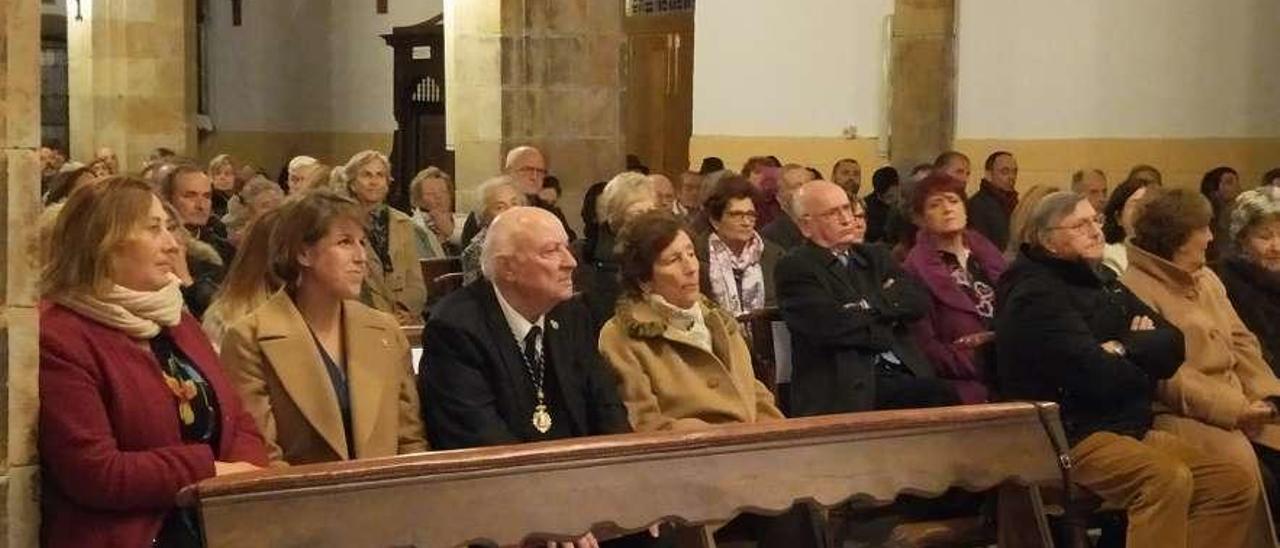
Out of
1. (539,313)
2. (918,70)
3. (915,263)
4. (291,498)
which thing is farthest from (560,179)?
(291,498)

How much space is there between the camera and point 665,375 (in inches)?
187

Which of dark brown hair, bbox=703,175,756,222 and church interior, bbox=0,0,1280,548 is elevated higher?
dark brown hair, bbox=703,175,756,222

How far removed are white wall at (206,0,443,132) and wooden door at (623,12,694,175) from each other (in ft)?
14.5

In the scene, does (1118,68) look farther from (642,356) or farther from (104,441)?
(104,441)

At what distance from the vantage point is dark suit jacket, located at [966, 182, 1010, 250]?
9969mm

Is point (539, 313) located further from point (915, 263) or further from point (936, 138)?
point (936, 138)

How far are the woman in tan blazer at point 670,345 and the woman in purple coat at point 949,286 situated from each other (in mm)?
1204

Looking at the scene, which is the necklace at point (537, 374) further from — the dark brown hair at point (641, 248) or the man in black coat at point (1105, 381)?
the man in black coat at point (1105, 381)

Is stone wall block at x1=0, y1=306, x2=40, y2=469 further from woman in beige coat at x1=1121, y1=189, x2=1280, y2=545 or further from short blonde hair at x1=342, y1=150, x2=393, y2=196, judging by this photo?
short blonde hair at x1=342, y1=150, x2=393, y2=196

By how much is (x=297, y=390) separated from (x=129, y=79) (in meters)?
10.2

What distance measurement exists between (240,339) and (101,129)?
10.1 metres

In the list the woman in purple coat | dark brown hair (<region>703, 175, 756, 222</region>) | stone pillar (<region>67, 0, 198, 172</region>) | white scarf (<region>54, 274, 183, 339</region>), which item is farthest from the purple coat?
stone pillar (<region>67, 0, 198, 172</region>)

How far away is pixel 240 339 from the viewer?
4.11 m

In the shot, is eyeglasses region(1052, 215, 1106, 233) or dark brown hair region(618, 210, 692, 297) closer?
dark brown hair region(618, 210, 692, 297)
